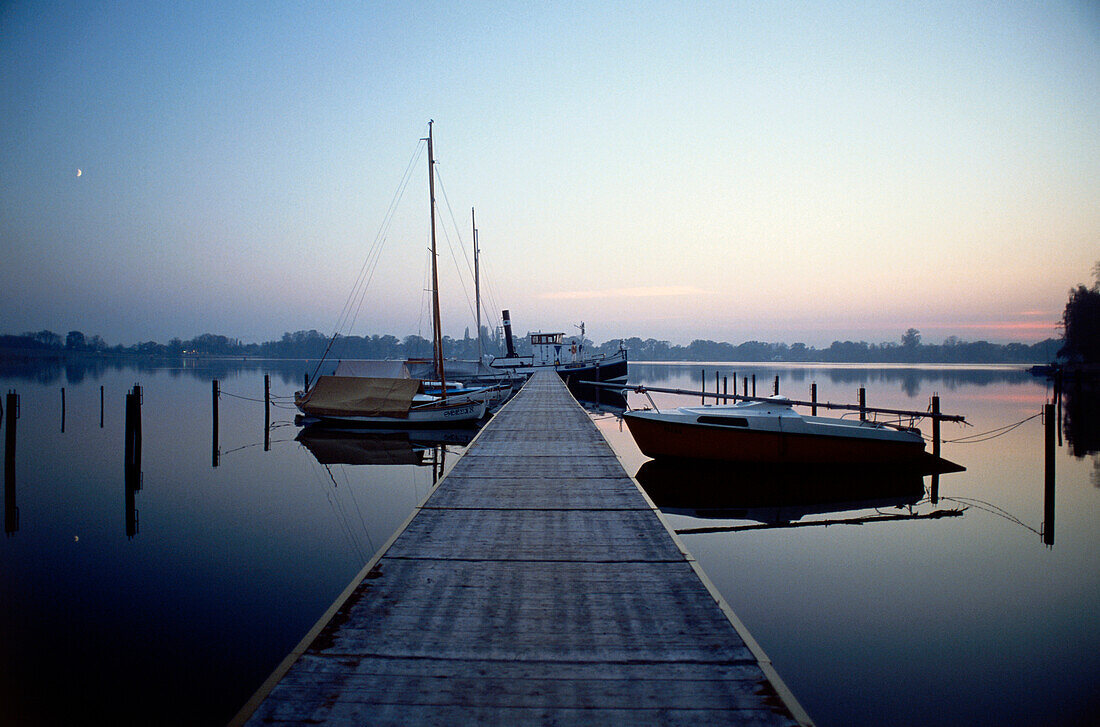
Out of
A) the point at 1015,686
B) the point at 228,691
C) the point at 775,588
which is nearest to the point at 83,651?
the point at 228,691

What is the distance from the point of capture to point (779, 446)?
14.4 metres

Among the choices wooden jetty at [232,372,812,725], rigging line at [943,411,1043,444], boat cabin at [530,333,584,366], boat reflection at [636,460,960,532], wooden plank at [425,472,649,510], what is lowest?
rigging line at [943,411,1043,444]

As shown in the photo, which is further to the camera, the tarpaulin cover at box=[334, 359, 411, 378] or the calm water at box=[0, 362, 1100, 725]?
the tarpaulin cover at box=[334, 359, 411, 378]

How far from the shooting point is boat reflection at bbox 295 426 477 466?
1861 cm

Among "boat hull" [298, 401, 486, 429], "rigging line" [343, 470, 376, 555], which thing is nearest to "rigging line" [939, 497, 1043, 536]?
"rigging line" [343, 470, 376, 555]

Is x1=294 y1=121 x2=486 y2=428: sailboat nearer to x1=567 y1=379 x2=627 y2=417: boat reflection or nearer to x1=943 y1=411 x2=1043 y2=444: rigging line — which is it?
x1=567 y1=379 x2=627 y2=417: boat reflection

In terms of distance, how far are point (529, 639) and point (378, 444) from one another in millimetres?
18569

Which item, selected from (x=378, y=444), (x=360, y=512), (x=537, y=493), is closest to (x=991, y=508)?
(x=537, y=493)

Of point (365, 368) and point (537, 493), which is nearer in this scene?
point (537, 493)

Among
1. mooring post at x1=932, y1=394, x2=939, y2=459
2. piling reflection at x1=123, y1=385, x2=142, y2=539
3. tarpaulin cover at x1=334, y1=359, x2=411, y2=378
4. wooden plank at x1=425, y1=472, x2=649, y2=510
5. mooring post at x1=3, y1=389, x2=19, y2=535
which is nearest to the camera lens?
wooden plank at x1=425, y1=472, x2=649, y2=510

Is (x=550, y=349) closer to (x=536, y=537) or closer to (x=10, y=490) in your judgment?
(x=10, y=490)

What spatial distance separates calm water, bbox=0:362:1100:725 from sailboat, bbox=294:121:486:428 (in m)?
6.16

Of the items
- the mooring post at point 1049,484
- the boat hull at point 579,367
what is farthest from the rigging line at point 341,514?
the boat hull at point 579,367

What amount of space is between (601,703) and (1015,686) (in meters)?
5.25
